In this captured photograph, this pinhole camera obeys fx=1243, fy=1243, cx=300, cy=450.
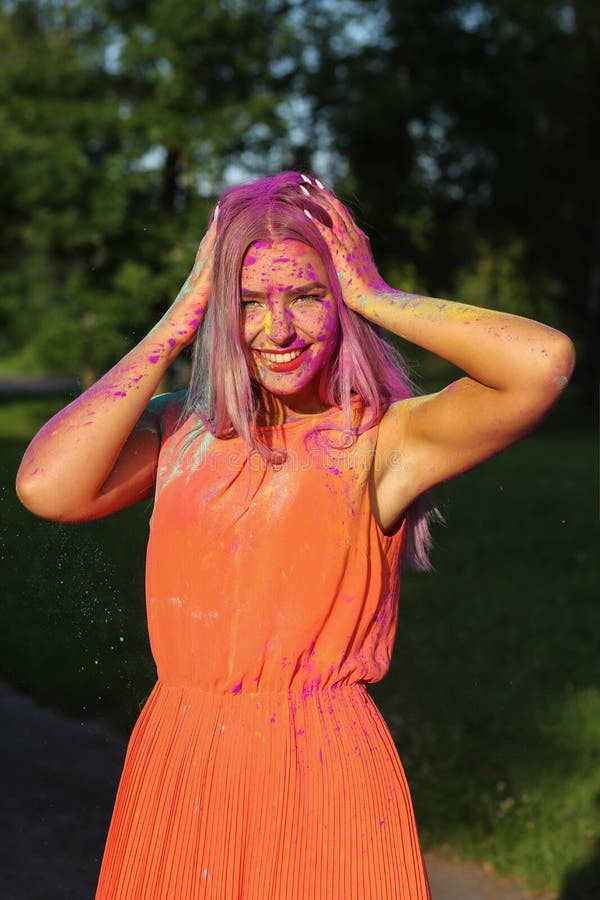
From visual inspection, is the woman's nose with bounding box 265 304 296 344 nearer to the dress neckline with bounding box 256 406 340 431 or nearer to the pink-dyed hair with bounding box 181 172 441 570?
the pink-dyed hair with bounding box 181 172 441 570

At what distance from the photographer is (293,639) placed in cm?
201

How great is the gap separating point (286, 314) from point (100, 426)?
13.9 inches

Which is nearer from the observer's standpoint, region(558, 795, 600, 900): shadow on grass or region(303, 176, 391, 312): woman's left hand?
region(303, 176, 391, 312): woman's left hand

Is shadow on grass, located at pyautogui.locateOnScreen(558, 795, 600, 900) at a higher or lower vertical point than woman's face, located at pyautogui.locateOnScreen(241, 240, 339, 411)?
lower

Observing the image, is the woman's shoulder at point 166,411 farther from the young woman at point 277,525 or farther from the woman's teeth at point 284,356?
the woman's teeth at point 284,356

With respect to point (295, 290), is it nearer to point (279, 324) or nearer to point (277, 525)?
point (279, 324)

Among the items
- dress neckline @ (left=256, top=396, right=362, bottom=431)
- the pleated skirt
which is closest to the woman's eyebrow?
dress neckline @ (left=256, top=396, right=362, bottom=431)

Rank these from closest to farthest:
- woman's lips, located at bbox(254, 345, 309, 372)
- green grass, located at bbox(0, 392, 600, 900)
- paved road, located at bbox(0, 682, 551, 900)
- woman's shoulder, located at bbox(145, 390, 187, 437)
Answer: woman's lips, located at bbox(254, 345, 309, 372)
woman's shoulder, located at bbox(145, 390, 187, 437)
green grass, located at bbox(0, 392, 600, 900)
paved road, located at bbox(0, 682, 551, 900)

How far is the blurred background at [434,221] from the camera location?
5.87 metres

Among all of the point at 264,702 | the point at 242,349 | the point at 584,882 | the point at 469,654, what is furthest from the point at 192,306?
the point at 469,654

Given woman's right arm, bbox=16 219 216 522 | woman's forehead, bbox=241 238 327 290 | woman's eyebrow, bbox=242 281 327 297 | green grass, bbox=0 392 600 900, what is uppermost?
woman's forehead, bbox=241 238 327 290

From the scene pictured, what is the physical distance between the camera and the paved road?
2883 mm

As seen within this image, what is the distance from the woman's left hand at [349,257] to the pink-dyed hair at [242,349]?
0.01 meters

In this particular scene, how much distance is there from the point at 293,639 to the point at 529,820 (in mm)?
3425
